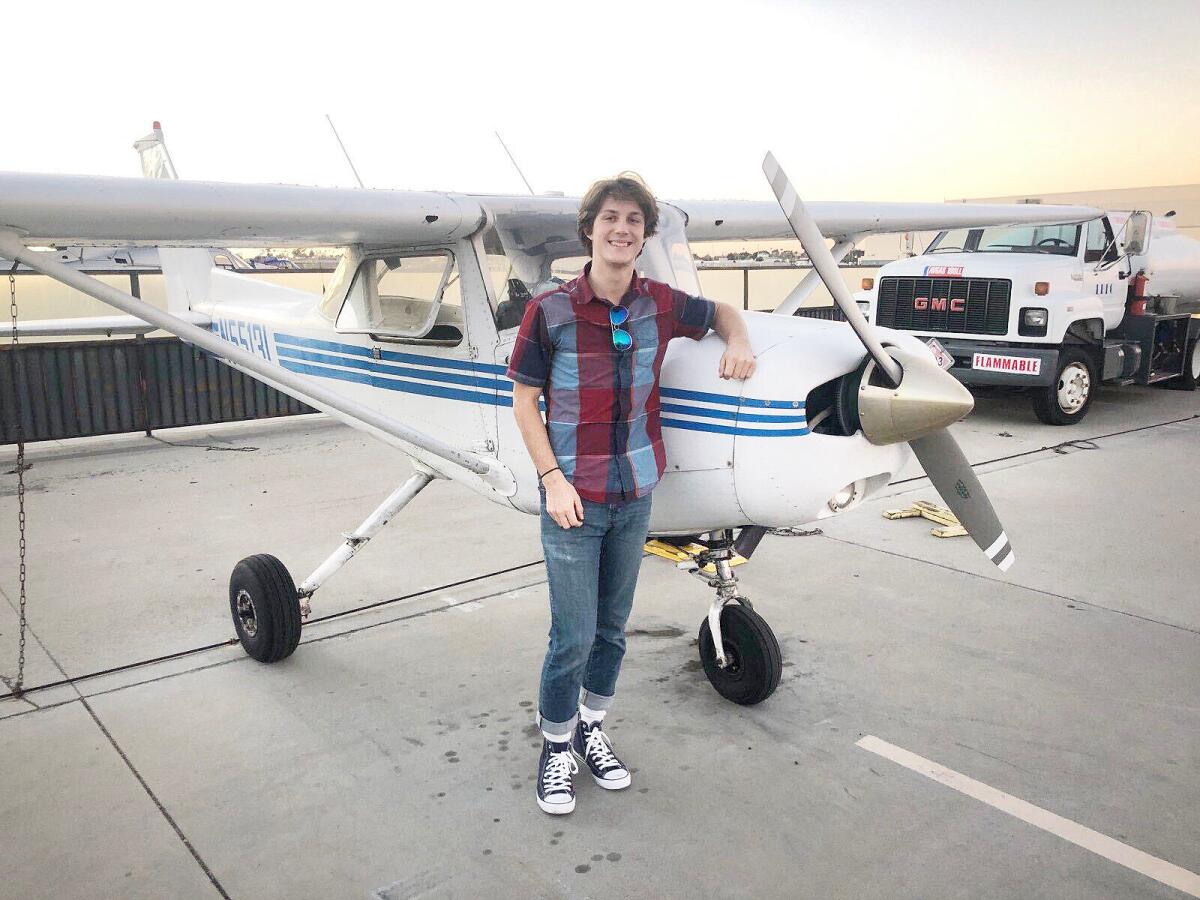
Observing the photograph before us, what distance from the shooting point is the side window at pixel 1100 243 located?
9.86 metres

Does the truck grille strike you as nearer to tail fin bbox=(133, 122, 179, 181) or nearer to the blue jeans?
tail fin bbox=(133, 122, 179, 181)

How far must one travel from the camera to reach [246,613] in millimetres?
4031

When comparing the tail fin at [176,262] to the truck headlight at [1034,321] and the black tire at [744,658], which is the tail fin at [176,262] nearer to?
the black tire at [744,658]

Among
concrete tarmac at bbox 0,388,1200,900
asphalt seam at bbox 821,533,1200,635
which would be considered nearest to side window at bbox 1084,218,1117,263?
concrete tarmac at bbox 0,388,1200,900

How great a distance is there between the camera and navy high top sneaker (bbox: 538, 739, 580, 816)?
278 cm

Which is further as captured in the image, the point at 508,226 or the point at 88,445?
the point at 88,445

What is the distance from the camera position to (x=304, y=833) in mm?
2711

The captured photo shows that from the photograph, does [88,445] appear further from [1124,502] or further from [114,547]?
[1124,502]

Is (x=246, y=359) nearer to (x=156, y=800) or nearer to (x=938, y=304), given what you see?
(x=156, y=800)

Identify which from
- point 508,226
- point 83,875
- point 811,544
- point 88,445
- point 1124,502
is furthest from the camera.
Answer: point 88,445

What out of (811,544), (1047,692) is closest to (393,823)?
(1047,692)

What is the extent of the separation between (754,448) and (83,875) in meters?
2.29

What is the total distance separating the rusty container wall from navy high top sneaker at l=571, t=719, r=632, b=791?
7.63 meters

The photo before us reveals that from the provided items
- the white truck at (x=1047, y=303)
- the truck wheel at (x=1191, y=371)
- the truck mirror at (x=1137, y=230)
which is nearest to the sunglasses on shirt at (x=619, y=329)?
the white truck at (x=1047, y=303)
